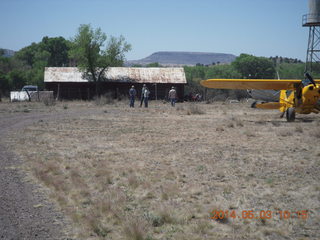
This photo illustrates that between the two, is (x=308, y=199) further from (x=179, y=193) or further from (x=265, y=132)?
(x=265, y=132)

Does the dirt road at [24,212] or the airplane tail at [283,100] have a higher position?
the airplane tail at [283,100]

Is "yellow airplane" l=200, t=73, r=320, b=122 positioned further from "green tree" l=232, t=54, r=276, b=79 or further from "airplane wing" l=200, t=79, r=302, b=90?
"green tree" l=232, t=54, r=276, b=79

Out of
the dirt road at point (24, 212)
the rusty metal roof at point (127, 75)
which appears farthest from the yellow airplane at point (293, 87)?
the rusty metal roof at point (127, 75)

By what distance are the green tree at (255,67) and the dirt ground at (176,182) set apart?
45.1 meters

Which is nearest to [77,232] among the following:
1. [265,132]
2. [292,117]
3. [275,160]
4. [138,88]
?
[275,160]

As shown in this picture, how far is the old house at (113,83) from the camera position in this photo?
35094 millimetres

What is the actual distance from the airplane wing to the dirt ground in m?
4.47

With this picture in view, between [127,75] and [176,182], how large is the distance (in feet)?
101

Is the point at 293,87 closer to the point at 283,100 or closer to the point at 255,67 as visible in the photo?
the point at 283,100

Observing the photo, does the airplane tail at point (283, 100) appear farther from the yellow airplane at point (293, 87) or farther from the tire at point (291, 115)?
the tire at point (291, 115)

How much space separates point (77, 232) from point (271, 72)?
2219 inches

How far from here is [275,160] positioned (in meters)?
8.62

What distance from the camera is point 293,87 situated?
1766 cm

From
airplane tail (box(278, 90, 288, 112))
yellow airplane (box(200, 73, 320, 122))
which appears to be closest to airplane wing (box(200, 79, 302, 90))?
yellow airplane (box(200, 73, 320, 122))
